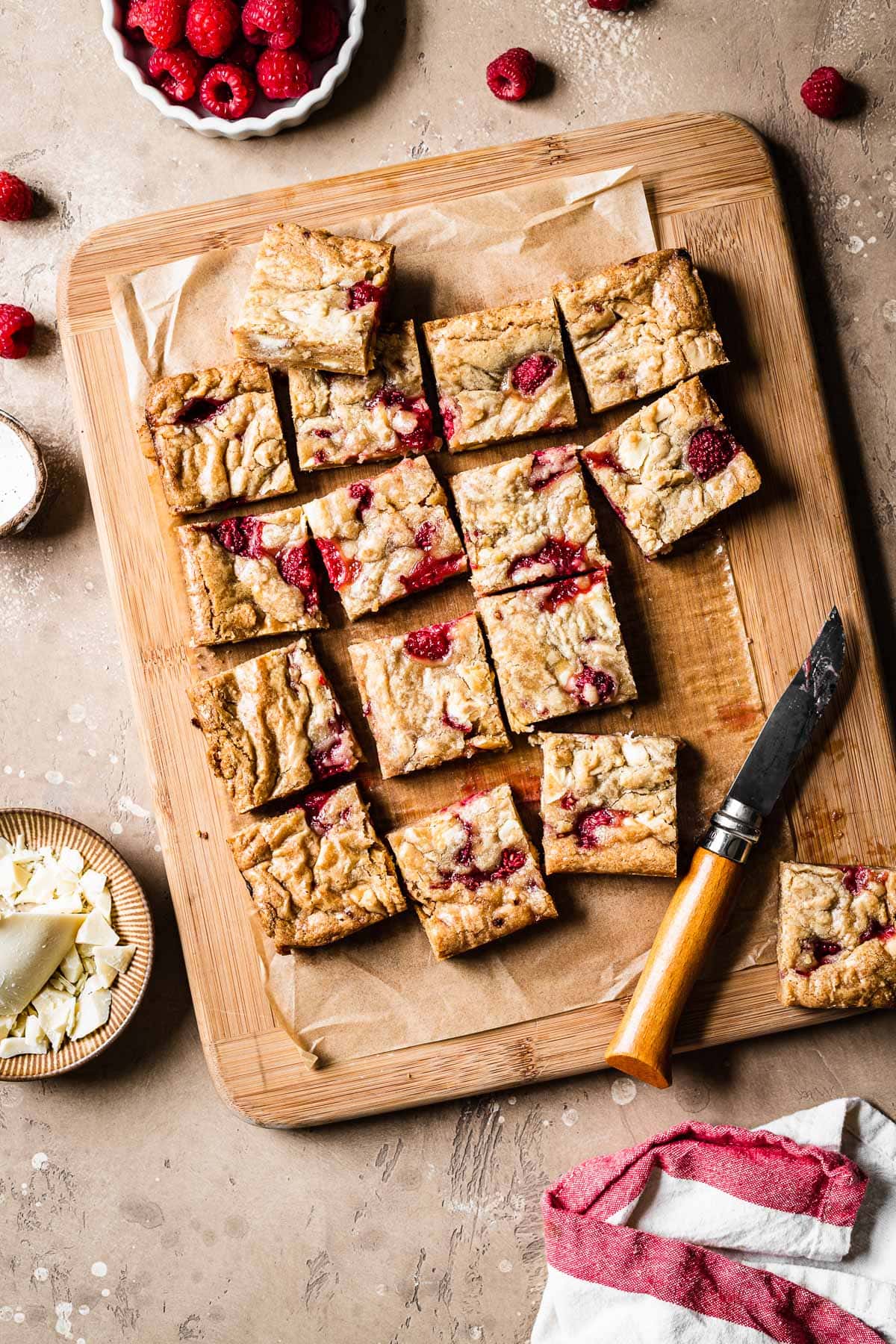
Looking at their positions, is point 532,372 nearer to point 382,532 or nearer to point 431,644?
point 382,532

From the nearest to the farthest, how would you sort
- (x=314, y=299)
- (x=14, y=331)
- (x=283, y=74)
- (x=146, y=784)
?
1. (x=314, y=299)
2. (x=283, y=74)
3. (x=14, y=331)
4. (x=146, y=784)

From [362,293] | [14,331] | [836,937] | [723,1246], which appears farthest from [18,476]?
[723,1246]

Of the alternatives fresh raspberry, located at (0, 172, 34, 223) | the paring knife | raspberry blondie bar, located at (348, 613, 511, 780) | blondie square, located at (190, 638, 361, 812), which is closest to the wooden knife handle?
the paring knife

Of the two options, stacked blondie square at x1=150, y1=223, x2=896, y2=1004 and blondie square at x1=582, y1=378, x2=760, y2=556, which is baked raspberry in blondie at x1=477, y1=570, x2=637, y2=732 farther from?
blondie square at x1=582, y1=378, x2=760, y2=556

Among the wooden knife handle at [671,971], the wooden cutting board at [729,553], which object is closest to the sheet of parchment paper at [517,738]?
the wooden cutting board at [729,553]

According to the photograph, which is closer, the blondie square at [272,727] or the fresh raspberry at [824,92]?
the blondie square at [272,727]

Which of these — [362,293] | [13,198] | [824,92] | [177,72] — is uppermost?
[177,72]

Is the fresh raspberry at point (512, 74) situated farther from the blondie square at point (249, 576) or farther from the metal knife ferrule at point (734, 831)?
the metal knife ferrule at point (734, 831)
